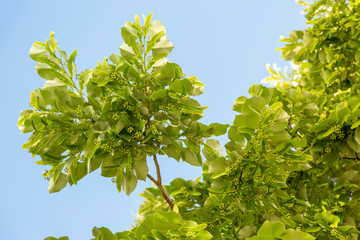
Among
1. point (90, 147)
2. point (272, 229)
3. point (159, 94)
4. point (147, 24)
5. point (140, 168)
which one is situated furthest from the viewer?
point (147, 24)

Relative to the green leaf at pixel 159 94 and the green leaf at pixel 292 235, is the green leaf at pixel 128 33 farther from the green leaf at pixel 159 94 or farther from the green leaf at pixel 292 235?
the green leaf at pixel 292 235

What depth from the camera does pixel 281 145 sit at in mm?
2676

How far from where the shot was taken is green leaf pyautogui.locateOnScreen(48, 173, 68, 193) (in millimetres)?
2854

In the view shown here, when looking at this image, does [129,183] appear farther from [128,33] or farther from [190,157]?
[128,33]

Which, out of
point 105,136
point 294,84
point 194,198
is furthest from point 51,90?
point 294,84

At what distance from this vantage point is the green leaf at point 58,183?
9.36 ft

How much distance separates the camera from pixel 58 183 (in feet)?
9.39

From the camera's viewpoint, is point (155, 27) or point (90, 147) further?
point (155, 27)

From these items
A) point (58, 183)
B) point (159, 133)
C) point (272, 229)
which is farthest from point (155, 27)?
point (272, 229)

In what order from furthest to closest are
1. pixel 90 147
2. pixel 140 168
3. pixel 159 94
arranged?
pixel 140 168
pixel 159 94
pixel 90 147

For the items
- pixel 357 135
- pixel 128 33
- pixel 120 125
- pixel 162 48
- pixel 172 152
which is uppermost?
pixel 128 33

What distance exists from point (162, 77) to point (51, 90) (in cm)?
83

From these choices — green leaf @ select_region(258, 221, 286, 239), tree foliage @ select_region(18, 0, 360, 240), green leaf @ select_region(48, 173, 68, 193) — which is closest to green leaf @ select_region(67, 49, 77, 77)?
tree foliage @ select_region(18, 0, 360, 240)

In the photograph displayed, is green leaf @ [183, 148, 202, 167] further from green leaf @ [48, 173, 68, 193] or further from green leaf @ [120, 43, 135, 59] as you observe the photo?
green leaf @ [48, 173, 68, 193]
